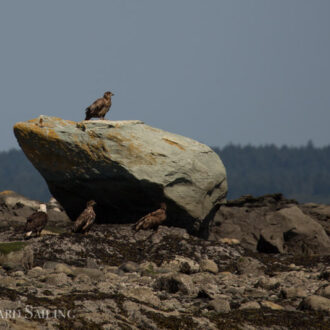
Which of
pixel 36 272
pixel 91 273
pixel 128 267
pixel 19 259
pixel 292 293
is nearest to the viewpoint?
pixel 292 293

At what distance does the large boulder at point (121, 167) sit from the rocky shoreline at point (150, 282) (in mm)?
853

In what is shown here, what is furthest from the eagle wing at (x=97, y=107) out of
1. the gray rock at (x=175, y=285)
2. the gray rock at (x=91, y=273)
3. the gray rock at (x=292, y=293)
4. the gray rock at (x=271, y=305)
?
the gray rock at (x=271, y=305)

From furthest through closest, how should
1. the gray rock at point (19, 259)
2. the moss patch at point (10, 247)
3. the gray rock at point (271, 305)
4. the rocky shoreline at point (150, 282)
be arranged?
the moss patch at point (10, 247), the gray rock at point (19, 259), the gray rock at point (271, 305), the rocky shoreline at point (150, 282)

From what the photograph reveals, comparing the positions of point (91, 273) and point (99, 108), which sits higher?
point (99, 108)

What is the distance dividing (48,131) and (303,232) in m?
9.40

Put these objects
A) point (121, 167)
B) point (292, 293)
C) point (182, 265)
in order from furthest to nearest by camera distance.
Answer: point (121, 167), point (182, 265), point (292, 293)

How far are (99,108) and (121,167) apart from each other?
267cm

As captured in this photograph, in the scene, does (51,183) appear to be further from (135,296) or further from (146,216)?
(135,296)

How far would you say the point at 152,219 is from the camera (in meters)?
22.1

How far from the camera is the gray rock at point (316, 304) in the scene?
46.6ft

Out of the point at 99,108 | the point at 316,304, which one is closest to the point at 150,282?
the point at 316,304

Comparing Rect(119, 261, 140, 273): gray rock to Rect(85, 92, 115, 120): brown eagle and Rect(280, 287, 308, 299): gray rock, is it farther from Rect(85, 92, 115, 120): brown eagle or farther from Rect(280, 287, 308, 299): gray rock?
Rect(85, 92, 115, 120): brown eagle

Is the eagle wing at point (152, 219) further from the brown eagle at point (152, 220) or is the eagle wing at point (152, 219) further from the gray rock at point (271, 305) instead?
the gray rock at point (271, 305)

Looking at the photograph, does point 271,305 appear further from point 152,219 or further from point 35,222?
point 35,222
